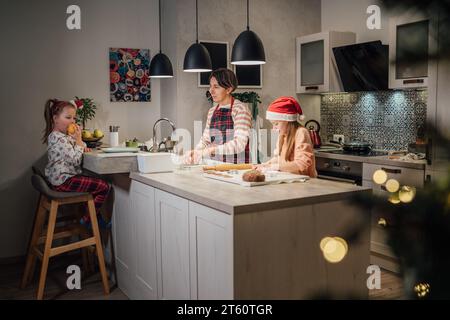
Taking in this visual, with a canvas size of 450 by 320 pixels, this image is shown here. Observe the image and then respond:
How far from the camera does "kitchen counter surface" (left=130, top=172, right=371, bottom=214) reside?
215cm

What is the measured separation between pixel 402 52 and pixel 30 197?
4395mm

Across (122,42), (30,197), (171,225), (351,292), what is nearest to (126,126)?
(122,42)

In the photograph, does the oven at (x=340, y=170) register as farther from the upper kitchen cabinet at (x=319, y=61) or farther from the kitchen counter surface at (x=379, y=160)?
the upper kitchen cabinet at (x=319, y=61)

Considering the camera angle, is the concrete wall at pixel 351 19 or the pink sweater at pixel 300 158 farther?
the concrete wall at pixel 351 19

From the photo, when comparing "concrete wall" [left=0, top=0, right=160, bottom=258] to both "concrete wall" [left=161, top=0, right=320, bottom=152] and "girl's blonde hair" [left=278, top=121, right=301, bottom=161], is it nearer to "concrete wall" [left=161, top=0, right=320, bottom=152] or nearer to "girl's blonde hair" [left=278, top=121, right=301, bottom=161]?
"concrete wall" [left=161, top=0, right=320, bottom=152]

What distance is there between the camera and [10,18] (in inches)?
168

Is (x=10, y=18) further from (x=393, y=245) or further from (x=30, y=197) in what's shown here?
(x=393, y=245)

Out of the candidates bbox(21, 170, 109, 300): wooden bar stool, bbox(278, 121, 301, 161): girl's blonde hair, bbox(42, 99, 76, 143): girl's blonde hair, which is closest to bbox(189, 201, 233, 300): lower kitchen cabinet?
bbox(278, 121, 301, 161): girl's blonde hair

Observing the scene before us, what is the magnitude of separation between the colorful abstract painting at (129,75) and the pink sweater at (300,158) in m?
A: 2.04

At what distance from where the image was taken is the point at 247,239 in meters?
2.13

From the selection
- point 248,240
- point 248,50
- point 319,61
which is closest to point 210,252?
point 248,240

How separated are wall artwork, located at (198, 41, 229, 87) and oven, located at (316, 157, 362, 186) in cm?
138

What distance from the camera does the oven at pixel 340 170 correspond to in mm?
4387

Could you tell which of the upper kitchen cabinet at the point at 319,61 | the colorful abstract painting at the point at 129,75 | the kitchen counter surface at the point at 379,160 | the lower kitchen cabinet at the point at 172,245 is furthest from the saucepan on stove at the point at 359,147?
the lower kitchen cabinet at the point at 172,245
